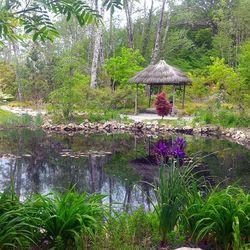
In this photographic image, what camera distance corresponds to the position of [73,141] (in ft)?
40.0

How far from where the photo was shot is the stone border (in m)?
14.5

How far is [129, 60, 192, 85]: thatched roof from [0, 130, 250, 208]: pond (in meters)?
5.94

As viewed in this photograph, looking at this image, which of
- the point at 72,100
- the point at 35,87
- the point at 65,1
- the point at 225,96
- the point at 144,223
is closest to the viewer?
the point at 65,1

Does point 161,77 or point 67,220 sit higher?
point 161,77

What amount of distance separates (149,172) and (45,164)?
2.35 meters

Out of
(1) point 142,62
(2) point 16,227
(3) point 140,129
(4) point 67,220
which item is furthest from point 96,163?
(1) point 142,62

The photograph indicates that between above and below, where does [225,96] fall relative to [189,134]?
above

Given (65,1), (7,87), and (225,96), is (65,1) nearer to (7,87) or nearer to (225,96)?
(225,96)

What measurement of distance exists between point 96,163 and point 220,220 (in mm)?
6095

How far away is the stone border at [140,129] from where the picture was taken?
47.5 ft

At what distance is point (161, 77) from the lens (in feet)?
63.5

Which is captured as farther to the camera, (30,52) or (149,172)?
(30,52)

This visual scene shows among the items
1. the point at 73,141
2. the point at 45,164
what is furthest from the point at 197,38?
the point at 45,164

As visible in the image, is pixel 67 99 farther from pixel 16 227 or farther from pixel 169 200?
pixel 16 227
